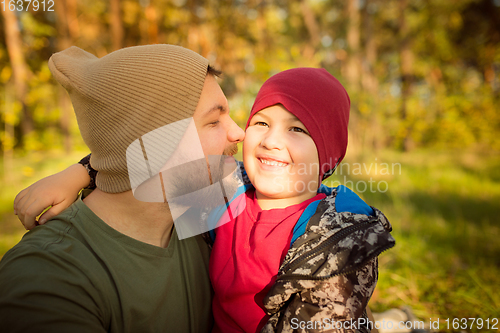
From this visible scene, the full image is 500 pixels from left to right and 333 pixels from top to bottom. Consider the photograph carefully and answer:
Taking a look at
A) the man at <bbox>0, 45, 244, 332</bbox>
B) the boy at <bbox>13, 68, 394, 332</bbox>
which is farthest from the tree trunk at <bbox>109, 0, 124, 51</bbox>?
the boy at <bbox>13, 68, 394, 332</bbox>

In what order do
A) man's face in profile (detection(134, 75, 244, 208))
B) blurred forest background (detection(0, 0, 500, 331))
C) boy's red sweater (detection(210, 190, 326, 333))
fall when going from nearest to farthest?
1. boy's red sweater (detection(210, 190, 326, 333))
2. man's face in profile (detection(134, 75, 244, 208))
3. blurred forest background (detection(0, 0, 500, 331))

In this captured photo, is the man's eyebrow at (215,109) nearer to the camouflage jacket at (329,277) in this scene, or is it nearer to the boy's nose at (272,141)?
the boy's nose at (272,141)

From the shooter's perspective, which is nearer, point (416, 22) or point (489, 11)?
point (489, 11)

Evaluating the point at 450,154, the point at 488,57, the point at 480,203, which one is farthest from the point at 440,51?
the point at 480,203

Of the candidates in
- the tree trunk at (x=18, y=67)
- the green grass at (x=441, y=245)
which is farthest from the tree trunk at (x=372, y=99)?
the tree trunk at (x=18, y=67)

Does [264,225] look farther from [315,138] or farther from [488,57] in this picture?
[488,57]

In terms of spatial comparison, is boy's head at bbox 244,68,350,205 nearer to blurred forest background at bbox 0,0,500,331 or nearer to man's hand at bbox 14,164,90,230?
man's hand at bbox 14,164,90,230

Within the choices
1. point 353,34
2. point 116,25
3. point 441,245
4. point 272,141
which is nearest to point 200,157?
point 272,141

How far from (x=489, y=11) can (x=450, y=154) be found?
7983 millimetres

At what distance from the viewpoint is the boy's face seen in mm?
1771

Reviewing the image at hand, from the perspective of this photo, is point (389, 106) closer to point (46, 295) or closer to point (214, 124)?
point (214, 124)

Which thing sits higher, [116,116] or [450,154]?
[116,116]

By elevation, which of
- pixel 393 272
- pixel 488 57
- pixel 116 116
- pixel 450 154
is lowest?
pixel 450 154

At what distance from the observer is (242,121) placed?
4.04 m
